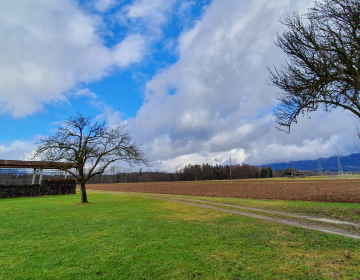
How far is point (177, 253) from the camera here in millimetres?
5180

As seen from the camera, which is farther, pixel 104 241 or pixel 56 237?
pixel 56 237

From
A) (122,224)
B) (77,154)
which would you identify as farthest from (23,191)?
(122,224)

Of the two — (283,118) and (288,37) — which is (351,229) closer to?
(283,118)

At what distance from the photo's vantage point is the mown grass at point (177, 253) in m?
4.14

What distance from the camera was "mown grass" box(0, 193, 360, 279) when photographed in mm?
4145

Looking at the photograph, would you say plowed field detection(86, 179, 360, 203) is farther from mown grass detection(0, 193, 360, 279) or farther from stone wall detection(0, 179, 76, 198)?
mown grass detection(0, 193, 360, 279)

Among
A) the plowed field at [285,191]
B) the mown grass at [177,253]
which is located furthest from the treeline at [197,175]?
the mown grass at [177,253]

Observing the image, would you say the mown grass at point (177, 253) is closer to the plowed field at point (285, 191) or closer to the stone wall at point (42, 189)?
the plowed field at point (285, 191)

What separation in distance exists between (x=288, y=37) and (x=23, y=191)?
3372 cm

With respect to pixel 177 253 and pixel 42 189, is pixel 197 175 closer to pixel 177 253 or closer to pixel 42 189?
pixel 42 189

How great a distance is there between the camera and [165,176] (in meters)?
166

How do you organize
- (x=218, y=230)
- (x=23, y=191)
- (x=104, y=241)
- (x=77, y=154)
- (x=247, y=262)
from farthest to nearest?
→ (x=23, y=191) → (x=77, y=154) → (x=218, y=230) → (x=104, y=241) → (x=247, y=262)

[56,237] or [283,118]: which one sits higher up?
[283,118]

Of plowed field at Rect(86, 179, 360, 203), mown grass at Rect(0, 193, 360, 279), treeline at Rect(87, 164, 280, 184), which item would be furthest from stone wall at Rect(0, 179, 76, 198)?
treeline at Rect(87, 164, 280, 184)
